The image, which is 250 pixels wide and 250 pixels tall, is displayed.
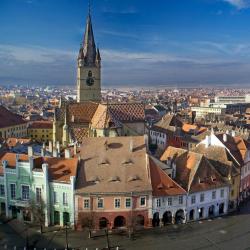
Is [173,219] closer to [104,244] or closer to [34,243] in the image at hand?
[104,244]

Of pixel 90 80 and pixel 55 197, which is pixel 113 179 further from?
pixel 90 80

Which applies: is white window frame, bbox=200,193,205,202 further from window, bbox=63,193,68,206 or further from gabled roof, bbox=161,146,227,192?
window, bbox=63,193,68,206

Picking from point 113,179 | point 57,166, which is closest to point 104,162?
point 113,179

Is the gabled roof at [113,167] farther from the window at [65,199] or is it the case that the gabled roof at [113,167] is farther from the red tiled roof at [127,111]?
the red tiled roof at [127,111]

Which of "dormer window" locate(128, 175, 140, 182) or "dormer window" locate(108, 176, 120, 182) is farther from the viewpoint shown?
"dormer window" locate(128, 175, 140, 182)

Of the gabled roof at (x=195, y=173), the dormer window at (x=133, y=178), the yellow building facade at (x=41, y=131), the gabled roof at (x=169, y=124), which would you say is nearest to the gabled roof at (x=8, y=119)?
the yellow building facade at (x=41, y=131)

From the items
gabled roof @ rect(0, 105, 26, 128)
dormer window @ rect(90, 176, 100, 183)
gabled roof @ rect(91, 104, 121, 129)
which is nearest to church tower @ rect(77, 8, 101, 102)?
gabled roof @ rect(91, 104, 121, 129)
